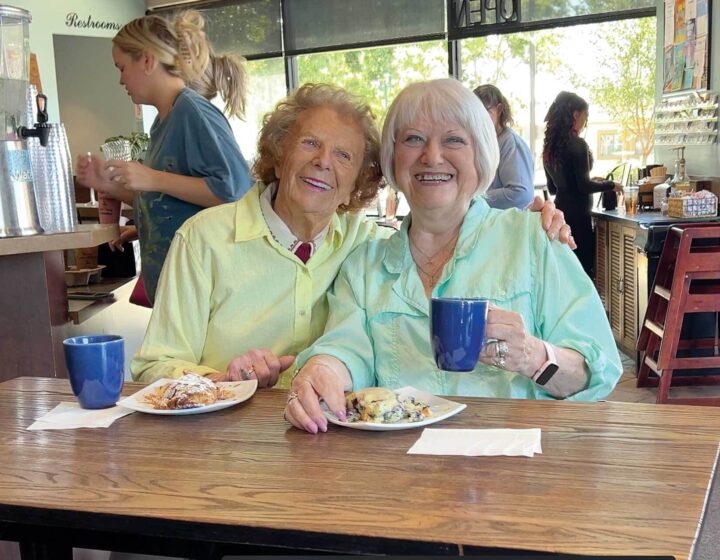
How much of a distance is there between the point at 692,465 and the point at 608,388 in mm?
446

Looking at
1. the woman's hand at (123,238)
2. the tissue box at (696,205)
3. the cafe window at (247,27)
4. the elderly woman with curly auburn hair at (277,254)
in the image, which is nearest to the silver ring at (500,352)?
the elderly woman with curly auburn hair at (277,254)

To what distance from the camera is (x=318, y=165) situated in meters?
1.88

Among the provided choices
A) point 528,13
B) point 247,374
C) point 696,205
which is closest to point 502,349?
point 247,374

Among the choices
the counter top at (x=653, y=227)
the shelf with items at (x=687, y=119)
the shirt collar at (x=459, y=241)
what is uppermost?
the shelf with items at (x=687, y=119)

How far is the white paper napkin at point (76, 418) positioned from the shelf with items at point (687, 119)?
14.7 feet

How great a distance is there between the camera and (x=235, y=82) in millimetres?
2934

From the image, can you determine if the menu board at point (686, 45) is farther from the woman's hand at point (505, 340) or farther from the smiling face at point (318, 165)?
the woman's hand at point (505, 340)

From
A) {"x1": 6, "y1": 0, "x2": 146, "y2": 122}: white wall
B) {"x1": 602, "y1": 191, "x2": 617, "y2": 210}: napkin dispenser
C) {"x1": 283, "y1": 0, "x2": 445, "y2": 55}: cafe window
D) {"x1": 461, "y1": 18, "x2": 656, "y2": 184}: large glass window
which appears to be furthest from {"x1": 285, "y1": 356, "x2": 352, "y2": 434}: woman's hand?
{"x1": 6, "y1": 0, "x2": 146, "y2": 122}: white wall

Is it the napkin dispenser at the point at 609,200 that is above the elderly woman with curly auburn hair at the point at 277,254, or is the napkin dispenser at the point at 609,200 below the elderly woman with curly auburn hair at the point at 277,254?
below

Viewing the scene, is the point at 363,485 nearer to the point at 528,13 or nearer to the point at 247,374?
the point at 247,374

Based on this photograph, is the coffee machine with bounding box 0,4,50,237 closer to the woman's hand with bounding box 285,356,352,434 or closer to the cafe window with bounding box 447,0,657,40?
the woman's hand with bounding box 285,356,352,434

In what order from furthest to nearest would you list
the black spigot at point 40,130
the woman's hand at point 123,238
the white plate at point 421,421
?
the woman's hand at point 123,238
the black spigot at point 40,130
the white plate at point 421,421

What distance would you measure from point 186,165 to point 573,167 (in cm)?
330

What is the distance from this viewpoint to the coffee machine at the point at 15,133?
94.0 inches
